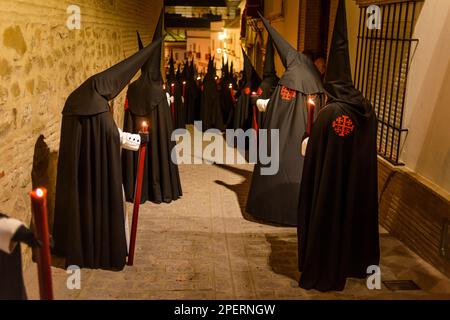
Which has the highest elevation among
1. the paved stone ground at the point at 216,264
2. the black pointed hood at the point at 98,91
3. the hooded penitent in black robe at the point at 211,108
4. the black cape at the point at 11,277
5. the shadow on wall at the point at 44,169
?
the black pointed hood at the point at 98,91

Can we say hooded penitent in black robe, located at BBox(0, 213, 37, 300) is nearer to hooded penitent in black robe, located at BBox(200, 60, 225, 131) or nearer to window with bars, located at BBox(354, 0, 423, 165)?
window with bars, located at BBox(354, 0, 423, 165)

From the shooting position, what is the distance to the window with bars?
5.77 metres

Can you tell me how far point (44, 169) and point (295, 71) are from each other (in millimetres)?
3045

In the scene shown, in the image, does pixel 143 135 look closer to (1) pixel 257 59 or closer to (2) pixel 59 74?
(2) pixel 59 74

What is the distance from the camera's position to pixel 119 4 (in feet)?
29.8

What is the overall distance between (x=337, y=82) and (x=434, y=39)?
1727 mm

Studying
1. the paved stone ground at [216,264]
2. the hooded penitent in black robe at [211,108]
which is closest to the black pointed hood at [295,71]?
the paved stone ground at [216,264]

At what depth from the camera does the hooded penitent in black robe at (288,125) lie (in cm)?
588

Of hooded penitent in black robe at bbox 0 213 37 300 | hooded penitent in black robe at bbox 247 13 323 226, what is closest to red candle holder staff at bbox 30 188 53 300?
hooded penitent in black robe at bbox 0 213 37 300

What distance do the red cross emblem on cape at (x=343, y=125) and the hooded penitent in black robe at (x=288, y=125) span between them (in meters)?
1.85

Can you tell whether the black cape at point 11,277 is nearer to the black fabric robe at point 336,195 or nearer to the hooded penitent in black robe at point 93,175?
the hooded penitent in black robe at point 93,175

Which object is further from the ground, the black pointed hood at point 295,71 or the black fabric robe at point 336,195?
the black pointed hood at point 295,71

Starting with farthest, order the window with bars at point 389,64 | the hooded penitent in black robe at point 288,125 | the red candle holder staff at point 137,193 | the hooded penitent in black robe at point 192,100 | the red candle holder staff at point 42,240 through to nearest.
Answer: the hooded penitent in black robe at point 192,100 → the hooded penitent in black robe at point 288,125 → the window with bars at point 389,64 → the red candle holder staff at point 137,193 → the red candle holder staff at point 42,240

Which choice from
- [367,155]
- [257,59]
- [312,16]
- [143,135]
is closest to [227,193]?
[143,135]
